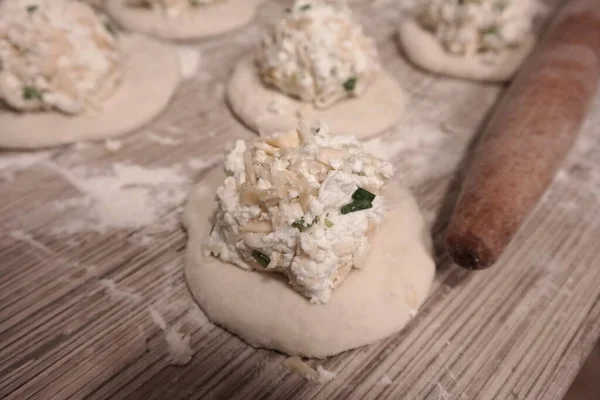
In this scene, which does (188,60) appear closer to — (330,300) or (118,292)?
(118,292)

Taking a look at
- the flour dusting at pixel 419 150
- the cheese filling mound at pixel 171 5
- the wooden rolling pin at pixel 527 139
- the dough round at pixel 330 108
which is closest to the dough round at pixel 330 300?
the wooden rolling pin at pixel 527 139

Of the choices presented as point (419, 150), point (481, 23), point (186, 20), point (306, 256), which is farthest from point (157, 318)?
point (481, 23)

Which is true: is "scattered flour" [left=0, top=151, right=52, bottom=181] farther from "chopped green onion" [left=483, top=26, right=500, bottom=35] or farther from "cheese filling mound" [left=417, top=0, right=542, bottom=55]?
"chopped green onion" [left=483, top=26, right=500, bottom=35]

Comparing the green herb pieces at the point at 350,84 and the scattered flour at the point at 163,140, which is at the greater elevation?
the green herb pieces at the point at 350,84

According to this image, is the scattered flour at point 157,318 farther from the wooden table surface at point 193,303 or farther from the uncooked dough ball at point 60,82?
the uncooked dough ball at point 60,82

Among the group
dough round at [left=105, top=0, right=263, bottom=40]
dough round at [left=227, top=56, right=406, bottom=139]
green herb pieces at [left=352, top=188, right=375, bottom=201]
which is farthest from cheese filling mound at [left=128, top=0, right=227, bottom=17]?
green herb pieces at [left=352, top=188, right=375, bottom=201]
